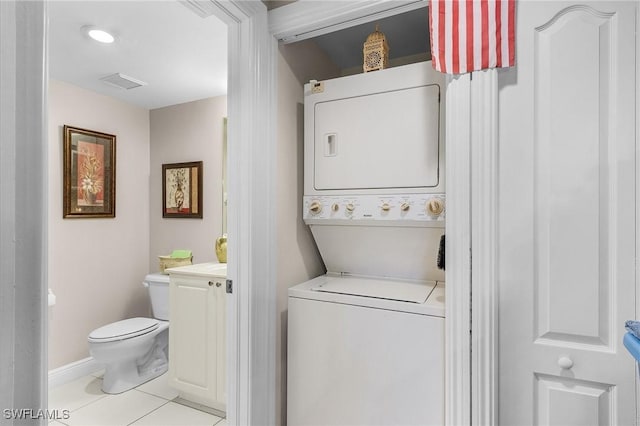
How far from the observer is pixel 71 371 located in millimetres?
2846

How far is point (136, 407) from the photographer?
95.1 inches

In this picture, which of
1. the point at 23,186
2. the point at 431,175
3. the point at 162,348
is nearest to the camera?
the point at 23,186

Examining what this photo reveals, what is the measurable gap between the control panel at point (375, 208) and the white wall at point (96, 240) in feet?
7.12

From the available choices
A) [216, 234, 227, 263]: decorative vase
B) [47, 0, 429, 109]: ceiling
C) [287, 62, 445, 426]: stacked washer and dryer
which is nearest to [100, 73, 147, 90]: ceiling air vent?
[47, 0, 429, 109]: ceiling

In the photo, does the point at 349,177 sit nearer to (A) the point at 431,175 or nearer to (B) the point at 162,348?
(A) the point at 431,175

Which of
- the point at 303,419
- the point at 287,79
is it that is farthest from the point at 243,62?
the point at 303,419

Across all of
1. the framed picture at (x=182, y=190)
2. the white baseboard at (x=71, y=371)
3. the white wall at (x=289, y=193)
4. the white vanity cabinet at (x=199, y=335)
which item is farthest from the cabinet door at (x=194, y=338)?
the framed picture at (x=182, y=190)

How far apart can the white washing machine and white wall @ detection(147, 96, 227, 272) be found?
5.96 feet

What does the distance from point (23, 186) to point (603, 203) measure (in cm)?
162

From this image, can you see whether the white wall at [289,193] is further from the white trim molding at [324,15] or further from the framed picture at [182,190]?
the framed picture at [182,190]

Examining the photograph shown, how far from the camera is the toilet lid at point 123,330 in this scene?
2.54m

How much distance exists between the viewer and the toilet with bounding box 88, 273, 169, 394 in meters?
2.54

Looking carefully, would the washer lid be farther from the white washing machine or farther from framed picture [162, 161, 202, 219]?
framed picture [162, 161, 202, 219]

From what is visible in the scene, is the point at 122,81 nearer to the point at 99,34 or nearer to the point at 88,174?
the point at 99,34
